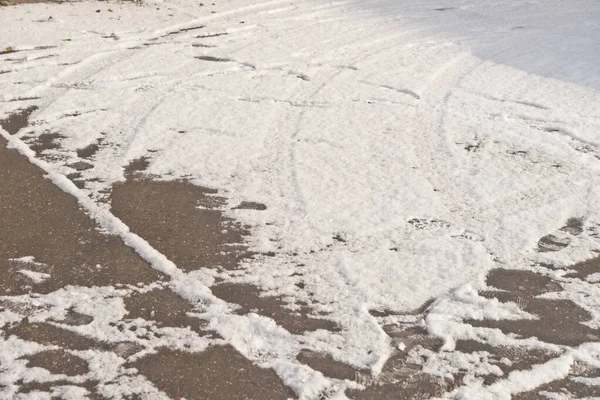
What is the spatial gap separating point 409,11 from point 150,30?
9.78 feet

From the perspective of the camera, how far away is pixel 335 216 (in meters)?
3.83

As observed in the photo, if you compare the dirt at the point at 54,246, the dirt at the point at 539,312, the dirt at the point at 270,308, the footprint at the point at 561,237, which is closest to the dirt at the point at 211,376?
the dirt at the point at 270,308

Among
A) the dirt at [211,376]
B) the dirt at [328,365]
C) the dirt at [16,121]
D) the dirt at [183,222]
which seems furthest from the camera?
the dirt at [16,121]

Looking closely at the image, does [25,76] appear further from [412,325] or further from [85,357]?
[412,325]

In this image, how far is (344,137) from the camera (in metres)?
4.92

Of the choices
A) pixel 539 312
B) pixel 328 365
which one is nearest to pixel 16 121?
pixel 328 365

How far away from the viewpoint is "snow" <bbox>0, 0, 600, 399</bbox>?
3197 mm

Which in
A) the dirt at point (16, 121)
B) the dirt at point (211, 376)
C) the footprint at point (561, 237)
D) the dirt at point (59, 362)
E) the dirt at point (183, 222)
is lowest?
the dirt at point (211, 376)

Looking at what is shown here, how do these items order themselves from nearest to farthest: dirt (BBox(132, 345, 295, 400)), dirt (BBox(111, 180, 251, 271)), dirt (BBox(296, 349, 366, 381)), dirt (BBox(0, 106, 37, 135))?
dirt (BBox(132, 345, 295, 400)) → dirt (BBox(296, 349, 366, 381)) → dirt (BBox(111, 180, 251, 271)) → dirt (BBox(0, 106, 37, 135))

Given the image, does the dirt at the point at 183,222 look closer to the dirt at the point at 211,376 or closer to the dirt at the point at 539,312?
the dirt at the point at 211,376

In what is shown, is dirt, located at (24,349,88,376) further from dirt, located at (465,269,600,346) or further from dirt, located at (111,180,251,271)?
dirt, located at (465,269,600,346)

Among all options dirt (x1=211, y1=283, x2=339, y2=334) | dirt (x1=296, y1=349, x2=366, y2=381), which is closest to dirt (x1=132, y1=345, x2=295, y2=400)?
dirt (x1=296, y1=349, x2=366, y2=381)

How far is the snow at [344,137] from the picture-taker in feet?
10.5

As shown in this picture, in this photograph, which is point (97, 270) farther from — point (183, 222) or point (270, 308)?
point (270, 308)
